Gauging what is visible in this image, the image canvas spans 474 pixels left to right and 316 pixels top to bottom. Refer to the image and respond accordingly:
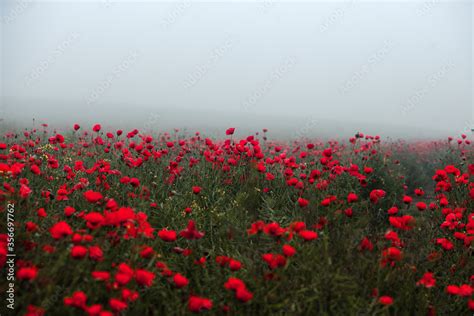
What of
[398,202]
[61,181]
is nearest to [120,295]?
[61,181]

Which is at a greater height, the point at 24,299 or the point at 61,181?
the point at 61,181

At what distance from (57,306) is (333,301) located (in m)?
1.75

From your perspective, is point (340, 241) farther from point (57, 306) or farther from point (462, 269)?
point (57, 306)

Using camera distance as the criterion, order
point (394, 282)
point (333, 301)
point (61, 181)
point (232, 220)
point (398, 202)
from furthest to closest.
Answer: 1. point (398, 202)
2. point (61, 181)
3. point (232, 220)
4. point (394, 282)
5. point (333, 301)

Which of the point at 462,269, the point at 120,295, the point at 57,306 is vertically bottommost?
the point at 462,269

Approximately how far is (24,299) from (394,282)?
2513mm

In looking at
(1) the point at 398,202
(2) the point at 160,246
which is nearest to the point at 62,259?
(2) the point at 160,246

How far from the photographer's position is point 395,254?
2.46m

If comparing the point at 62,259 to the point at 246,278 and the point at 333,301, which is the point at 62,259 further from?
the point at 333,301

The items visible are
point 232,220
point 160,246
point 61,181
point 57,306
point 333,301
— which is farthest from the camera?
point 61,181

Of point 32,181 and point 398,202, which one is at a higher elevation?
point 32,181

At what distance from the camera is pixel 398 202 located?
236 inches

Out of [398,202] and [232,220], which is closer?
[232,220]

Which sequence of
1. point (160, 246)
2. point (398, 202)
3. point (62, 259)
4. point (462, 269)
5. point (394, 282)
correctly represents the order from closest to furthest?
point (62, 259), point (394, 282), point (462, 269), point (160, 246), point (398, 202)
